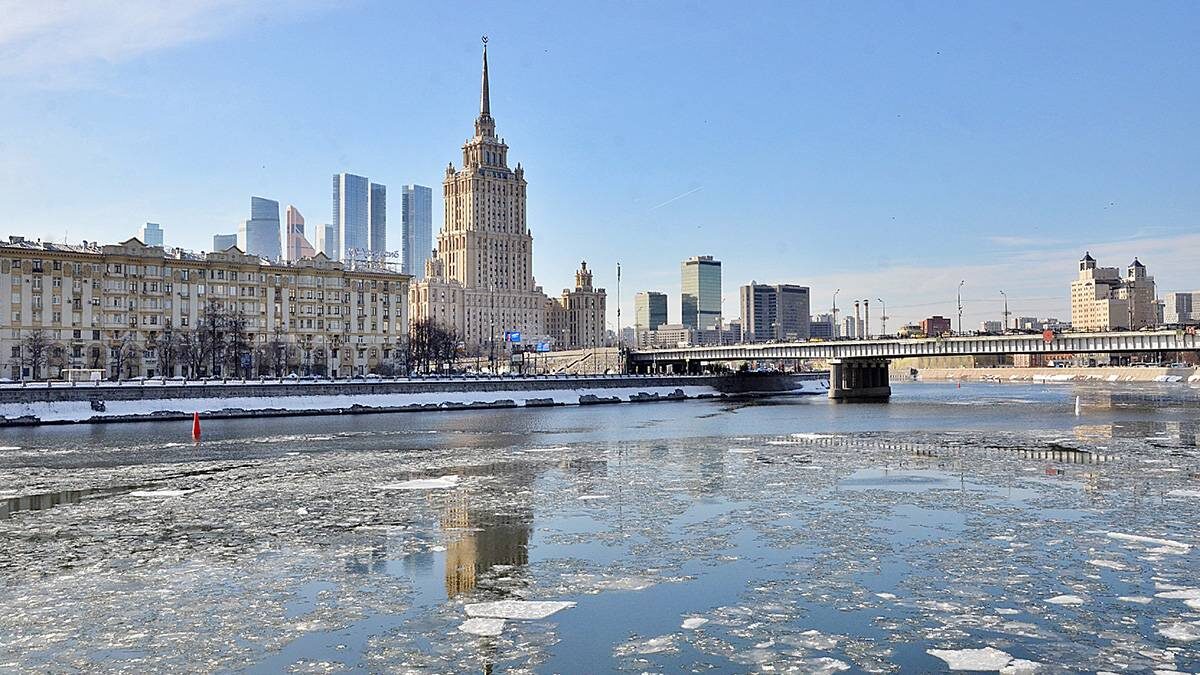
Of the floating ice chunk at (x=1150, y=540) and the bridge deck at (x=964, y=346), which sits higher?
the bridge deck at (x=964, y=346)

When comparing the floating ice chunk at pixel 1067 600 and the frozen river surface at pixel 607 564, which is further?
the floating ice chunk at pixel 1067 600

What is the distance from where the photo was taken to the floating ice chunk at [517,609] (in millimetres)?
16656

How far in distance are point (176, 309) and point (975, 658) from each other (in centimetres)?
14628

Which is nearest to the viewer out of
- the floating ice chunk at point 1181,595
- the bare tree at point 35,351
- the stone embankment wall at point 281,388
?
the floating ice chunk at point 1181,595

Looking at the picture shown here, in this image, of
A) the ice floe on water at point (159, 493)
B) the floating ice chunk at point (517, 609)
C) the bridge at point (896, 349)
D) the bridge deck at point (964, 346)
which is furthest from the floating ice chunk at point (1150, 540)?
the bridge at point (896, 349)

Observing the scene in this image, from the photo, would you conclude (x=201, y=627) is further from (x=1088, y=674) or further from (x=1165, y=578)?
(x=1165, y=578)

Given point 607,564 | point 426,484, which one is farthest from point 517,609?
point 426,484

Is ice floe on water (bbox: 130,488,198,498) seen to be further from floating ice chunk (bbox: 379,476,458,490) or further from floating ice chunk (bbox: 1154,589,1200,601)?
floating ice chunk (bbox: 1154,589,1200,601)

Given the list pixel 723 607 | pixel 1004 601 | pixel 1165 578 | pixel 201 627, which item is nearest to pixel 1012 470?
pixel 1165 578

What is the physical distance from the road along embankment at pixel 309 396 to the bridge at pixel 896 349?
1315 cm

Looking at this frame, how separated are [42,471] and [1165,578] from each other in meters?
39.8

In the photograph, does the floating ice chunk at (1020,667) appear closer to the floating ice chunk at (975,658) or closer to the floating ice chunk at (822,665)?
the floating ice chunk at (975,658)

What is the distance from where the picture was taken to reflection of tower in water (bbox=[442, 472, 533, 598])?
20.2m

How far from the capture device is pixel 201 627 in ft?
52.7
